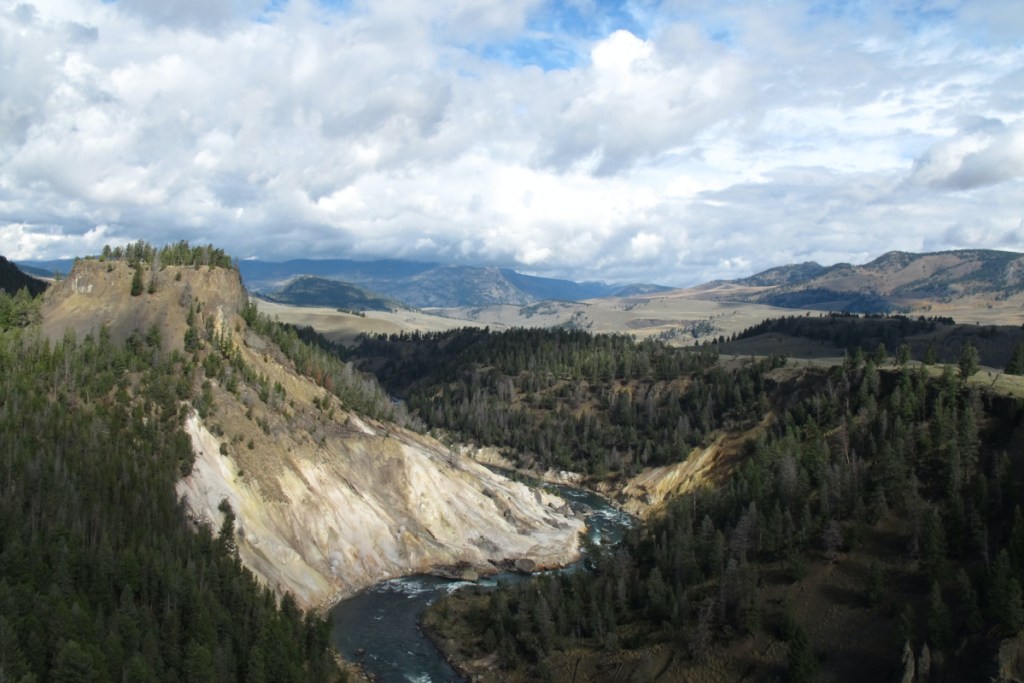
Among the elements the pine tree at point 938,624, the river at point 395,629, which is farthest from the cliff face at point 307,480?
the pine tree at point 938,624

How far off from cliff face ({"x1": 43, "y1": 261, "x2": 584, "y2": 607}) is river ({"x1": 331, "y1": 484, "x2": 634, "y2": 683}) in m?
2.72

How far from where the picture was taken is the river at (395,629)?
222ft

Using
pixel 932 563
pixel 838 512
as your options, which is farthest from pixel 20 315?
pixel 932 563

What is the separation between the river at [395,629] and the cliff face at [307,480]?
8.93 feet

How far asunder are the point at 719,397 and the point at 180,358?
97331 millimetres

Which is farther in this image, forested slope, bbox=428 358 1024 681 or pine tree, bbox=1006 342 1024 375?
pine tree, bbox=1006 342 1024 375

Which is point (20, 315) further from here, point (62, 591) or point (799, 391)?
point (799, 391)

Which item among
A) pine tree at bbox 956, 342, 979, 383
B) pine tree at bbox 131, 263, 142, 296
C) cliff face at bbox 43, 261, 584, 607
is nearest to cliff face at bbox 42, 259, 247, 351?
cliff face at bbox 43, 261, 584, 607

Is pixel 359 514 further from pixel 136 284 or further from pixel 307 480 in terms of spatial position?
pixel 136 284

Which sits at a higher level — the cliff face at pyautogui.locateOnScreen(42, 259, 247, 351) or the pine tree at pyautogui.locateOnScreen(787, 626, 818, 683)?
the cliff face at pyautogui.locateOnScreen(42, 259, 247, 351)

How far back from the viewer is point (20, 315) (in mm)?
108812

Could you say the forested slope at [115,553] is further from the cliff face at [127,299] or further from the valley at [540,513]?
the cliff face at [127,299]

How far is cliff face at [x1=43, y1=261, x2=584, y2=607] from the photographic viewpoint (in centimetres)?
8350

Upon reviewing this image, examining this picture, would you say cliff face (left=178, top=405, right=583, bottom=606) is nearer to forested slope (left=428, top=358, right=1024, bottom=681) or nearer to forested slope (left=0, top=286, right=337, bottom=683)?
forested slope (left=0, top=286, right=337, bottom=683)
